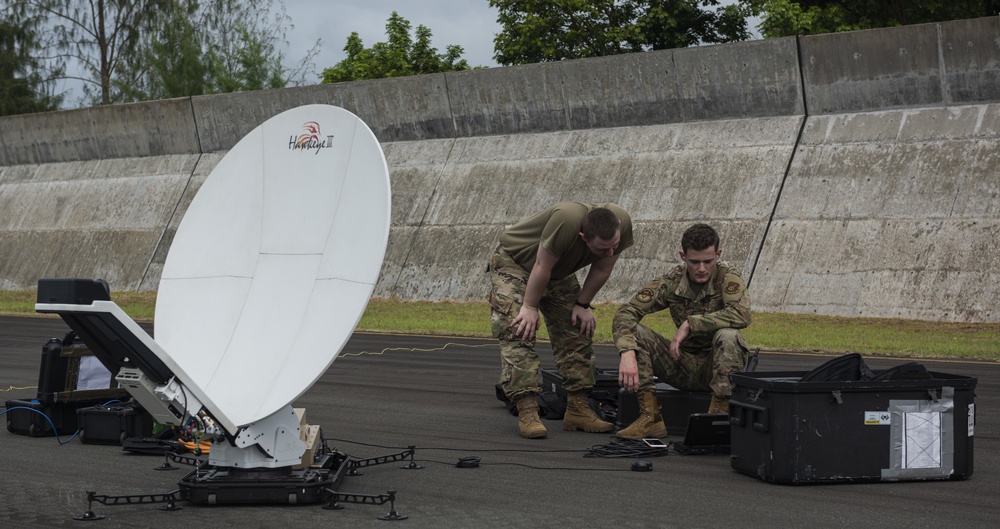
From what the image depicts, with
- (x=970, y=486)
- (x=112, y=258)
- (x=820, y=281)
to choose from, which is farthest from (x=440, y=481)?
(x=112, y=258)

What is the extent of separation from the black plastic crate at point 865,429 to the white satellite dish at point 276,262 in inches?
97.0

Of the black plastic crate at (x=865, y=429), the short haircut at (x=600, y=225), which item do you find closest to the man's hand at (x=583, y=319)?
the short haircut at (x=600, y=225)

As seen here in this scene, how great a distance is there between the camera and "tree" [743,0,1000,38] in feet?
106

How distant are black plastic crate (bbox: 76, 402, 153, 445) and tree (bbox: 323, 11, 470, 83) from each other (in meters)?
38.4

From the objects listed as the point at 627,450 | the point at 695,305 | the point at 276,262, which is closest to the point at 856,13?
the point at 695,305

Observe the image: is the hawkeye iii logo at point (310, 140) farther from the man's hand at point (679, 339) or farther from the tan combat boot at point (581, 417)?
the tan combat boot at point (581, 417)

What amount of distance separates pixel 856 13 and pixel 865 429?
3005 cm

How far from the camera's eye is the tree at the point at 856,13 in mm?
32281

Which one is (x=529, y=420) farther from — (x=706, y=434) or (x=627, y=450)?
(x=706, y=434)

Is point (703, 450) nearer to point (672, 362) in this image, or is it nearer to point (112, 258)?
point (672, 362)

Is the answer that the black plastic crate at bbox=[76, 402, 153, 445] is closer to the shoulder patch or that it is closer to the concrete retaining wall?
the shoulder patch

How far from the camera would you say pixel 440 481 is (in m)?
7.02

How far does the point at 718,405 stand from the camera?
803cm

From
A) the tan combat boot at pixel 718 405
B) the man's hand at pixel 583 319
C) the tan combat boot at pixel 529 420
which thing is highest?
the man's hand at pixel 583 319
